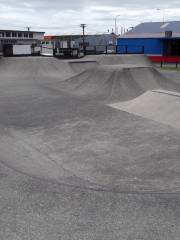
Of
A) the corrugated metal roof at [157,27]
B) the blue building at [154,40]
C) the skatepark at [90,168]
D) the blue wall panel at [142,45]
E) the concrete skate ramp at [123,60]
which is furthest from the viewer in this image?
the corrugated metal roof at [157,27]

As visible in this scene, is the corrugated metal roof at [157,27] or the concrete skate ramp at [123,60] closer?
the concrete skate ramp at [123,60]

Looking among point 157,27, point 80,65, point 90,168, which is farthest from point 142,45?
point 90,168

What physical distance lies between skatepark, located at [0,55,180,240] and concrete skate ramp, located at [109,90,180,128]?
0.12 feet

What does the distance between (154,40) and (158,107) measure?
4077 cm

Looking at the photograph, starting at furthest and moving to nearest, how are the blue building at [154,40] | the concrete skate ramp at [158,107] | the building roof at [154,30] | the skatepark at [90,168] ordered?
1. the building roof at [154,30]
2. the blue building at [154,40]
3. the concrete skate ramp at [158,107]
4. the skatepark at [90,168]

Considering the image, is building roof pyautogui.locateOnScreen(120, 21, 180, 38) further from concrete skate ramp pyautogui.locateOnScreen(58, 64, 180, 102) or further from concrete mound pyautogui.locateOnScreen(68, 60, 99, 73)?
concrete skate ramp pyautogui.locateOnScreen(58, 64, 180, 102)

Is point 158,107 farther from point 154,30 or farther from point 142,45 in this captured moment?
point 154,30

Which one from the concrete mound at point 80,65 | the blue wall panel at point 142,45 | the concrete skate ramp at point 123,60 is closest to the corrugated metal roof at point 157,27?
the blue wall panel at point 142,45

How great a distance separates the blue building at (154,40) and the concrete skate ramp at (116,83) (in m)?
29.4

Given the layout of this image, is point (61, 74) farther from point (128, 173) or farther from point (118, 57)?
point (128, 173)

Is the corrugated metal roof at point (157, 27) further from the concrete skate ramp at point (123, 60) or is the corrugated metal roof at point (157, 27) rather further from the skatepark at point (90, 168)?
the skatepark at point (90, 168)

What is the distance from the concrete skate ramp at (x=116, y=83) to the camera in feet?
51.2

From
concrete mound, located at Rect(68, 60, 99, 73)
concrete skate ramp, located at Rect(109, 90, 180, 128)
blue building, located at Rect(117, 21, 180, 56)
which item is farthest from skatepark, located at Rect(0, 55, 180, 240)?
blue building, located at Rect(117, 21, 180, 56)

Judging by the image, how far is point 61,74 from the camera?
85.6ft
